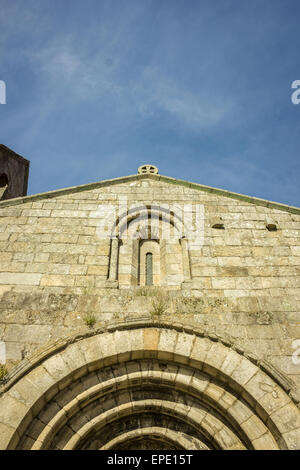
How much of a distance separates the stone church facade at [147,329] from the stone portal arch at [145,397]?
0.6 inches

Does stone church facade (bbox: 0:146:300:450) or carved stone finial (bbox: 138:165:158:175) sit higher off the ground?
carved stone finial (bbox: 138:165:158:175)

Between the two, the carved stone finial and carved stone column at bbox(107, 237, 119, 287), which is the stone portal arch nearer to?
carved stone column at bbox(107, 237, 119, 287)

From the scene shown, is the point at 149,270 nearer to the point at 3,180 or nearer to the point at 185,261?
the point at 185,261

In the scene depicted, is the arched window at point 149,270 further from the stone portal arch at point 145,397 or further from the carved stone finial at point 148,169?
the carved stone finial at point 148,169

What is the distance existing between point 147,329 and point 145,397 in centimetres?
104

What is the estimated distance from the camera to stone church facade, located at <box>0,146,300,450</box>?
15.2 feet

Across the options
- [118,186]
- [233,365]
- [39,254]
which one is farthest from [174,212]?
[233,365]

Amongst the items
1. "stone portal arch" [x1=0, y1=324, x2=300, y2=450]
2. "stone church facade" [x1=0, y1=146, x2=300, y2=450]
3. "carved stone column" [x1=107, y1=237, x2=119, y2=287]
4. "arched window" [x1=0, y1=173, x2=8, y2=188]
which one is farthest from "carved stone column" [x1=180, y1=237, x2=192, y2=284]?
"arched window" [x1=0, y1=173, x2=8, y2=188]

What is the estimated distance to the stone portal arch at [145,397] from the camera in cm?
446

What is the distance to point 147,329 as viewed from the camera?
17.5ft

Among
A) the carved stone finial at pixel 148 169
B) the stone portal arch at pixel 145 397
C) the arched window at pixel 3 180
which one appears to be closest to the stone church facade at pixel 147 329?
the stone portal arch at pixel 145 397

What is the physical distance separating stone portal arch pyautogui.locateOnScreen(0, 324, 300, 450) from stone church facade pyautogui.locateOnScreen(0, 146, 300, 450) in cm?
2

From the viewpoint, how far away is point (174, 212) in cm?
739
